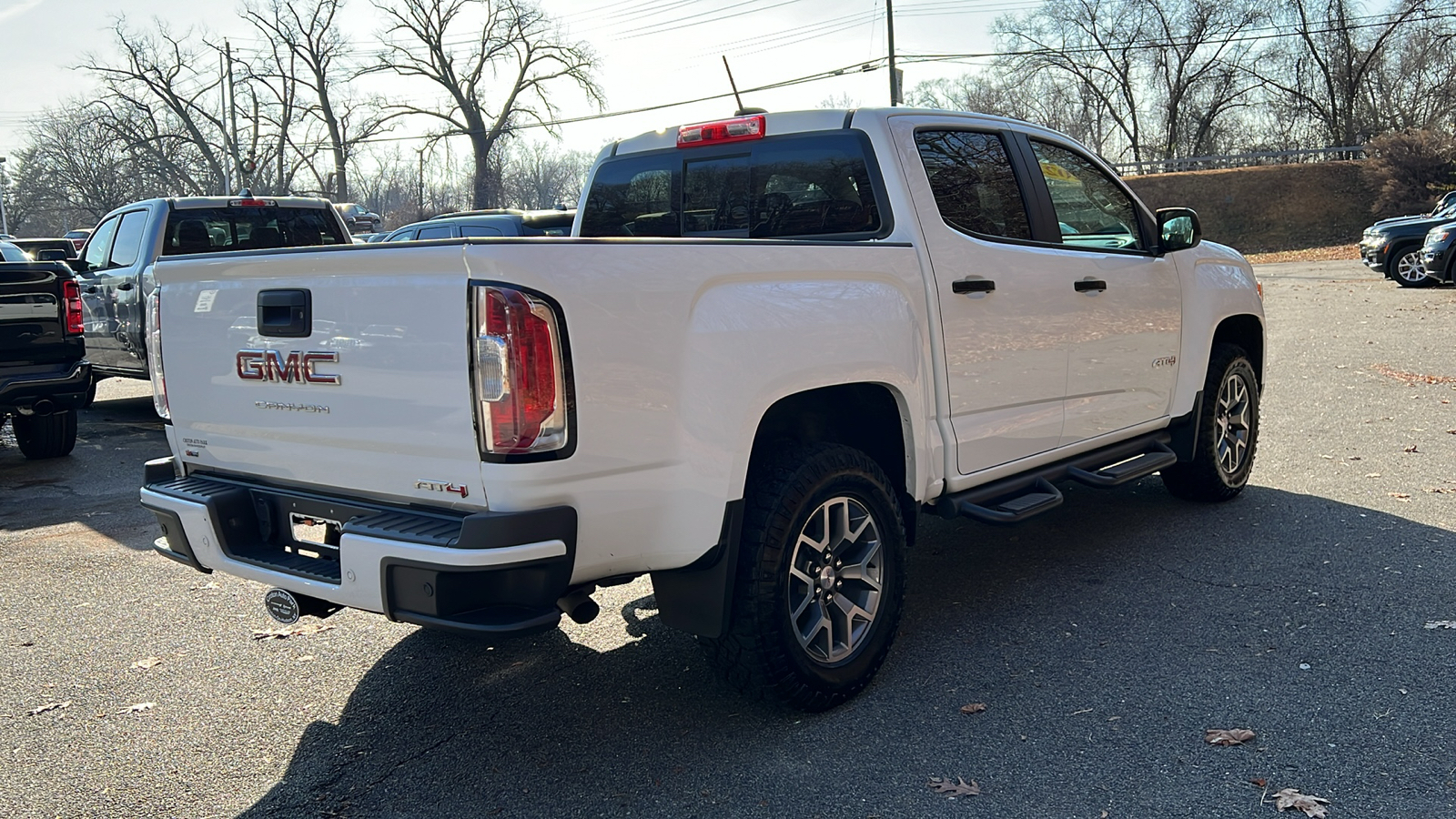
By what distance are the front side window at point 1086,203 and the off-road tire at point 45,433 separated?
25.6 ft

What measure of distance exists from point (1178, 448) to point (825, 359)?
3.14 metres

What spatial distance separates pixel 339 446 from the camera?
A: 10.9ft

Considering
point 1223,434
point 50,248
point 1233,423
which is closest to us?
point 1223,434

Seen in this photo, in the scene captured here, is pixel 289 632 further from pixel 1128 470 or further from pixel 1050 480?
pixel 1128 470

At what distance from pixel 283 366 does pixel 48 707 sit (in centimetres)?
173

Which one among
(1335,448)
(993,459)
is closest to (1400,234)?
(1335,448)

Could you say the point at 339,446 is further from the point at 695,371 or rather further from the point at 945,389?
the point at 945,389

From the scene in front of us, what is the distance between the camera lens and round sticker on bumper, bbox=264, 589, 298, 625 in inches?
134

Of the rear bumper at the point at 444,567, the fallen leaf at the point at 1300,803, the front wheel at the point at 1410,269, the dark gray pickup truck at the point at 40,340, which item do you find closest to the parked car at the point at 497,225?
the dark gray pickup truck at the point at 40,340

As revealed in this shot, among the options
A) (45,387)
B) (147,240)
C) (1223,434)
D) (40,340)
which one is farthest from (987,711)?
(147,240)

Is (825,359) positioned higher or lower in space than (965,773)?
higher

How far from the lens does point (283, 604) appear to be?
343 centimetres

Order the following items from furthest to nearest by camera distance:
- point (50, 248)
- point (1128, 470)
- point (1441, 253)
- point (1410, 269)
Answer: point (1410, 269) < point (1441, 253) < point (50, 248) < point (1128, 470)

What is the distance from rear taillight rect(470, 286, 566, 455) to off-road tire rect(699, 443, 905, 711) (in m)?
0.86
